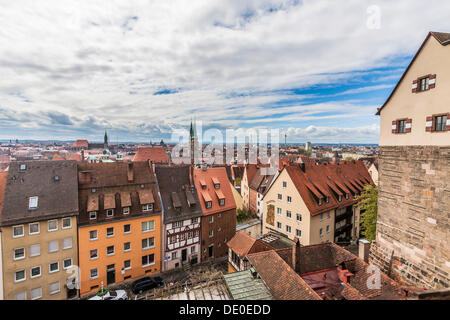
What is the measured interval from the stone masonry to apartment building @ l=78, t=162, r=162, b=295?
16.8 m

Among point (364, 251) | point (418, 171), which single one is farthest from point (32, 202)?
point (418, 171)

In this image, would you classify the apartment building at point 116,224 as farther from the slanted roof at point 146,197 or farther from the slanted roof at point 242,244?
the slanted roof at point 242,244

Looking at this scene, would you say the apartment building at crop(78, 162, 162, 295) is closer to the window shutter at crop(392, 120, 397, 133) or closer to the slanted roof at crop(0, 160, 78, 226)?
the slanted roof at crop(0, 160, 78, 226)

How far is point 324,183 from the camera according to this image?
23.3m

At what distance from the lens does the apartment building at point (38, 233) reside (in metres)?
14.7

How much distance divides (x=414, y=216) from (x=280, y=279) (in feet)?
19.1

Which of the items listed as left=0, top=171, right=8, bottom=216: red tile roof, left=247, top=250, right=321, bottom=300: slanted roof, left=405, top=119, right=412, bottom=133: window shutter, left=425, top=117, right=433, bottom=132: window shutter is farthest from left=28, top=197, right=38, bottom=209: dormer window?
left=425, top=117, right=433, bottom=132: window shutter

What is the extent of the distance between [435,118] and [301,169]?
15.1m

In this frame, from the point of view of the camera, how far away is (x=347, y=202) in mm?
23297

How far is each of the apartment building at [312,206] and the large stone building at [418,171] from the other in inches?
386

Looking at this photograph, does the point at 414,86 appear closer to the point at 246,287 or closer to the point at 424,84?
the point at 424,84

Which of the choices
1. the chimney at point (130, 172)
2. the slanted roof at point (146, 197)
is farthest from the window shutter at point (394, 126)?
the chimney at point (130, 172)

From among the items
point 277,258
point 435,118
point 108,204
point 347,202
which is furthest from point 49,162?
point 347,202
